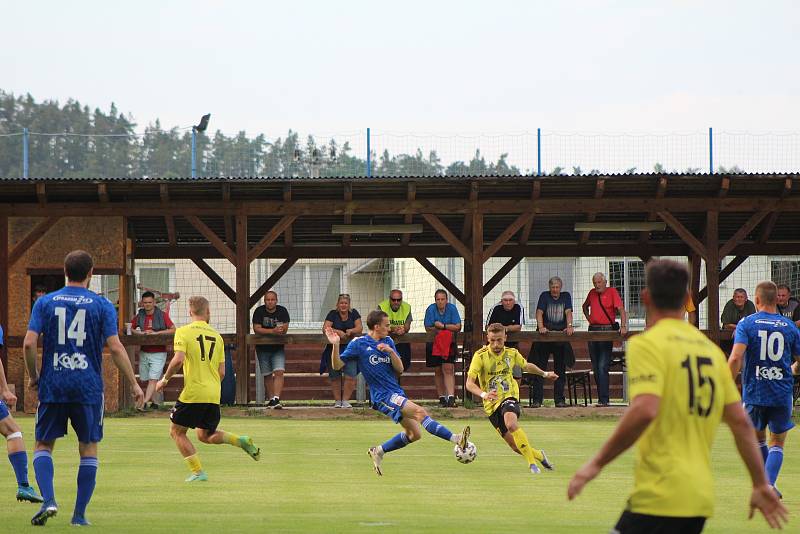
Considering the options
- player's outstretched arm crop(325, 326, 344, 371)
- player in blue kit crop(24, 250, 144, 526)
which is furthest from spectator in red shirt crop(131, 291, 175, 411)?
player in blue kit crop(24, 250, 144, 526)

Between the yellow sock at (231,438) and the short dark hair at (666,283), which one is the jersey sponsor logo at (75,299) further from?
the short dark hair at (666,283)

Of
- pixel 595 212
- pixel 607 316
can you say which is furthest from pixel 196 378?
pixel 595 212

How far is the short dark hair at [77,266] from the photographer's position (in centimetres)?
936

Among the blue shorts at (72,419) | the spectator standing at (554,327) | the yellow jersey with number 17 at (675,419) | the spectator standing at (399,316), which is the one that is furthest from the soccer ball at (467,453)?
the spectator standing at (554,327)

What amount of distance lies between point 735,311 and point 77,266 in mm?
16751

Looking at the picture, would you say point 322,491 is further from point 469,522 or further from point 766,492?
point 766,492

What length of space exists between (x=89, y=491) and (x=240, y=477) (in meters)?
4.06

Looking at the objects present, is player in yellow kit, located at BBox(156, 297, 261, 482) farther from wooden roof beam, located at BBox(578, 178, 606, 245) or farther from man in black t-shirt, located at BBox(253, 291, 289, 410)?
wooden roof beam, located at BBox(578, 178, 606, 245)

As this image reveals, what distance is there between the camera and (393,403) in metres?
14.2

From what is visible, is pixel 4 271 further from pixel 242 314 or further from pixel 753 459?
pixel 753 459

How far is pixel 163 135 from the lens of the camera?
31719mm

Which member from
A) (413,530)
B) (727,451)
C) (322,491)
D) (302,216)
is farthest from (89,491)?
(302,216)

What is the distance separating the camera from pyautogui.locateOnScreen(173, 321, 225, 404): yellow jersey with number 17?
13.1 m

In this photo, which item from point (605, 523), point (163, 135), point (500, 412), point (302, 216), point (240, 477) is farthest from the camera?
point (163, 135)
